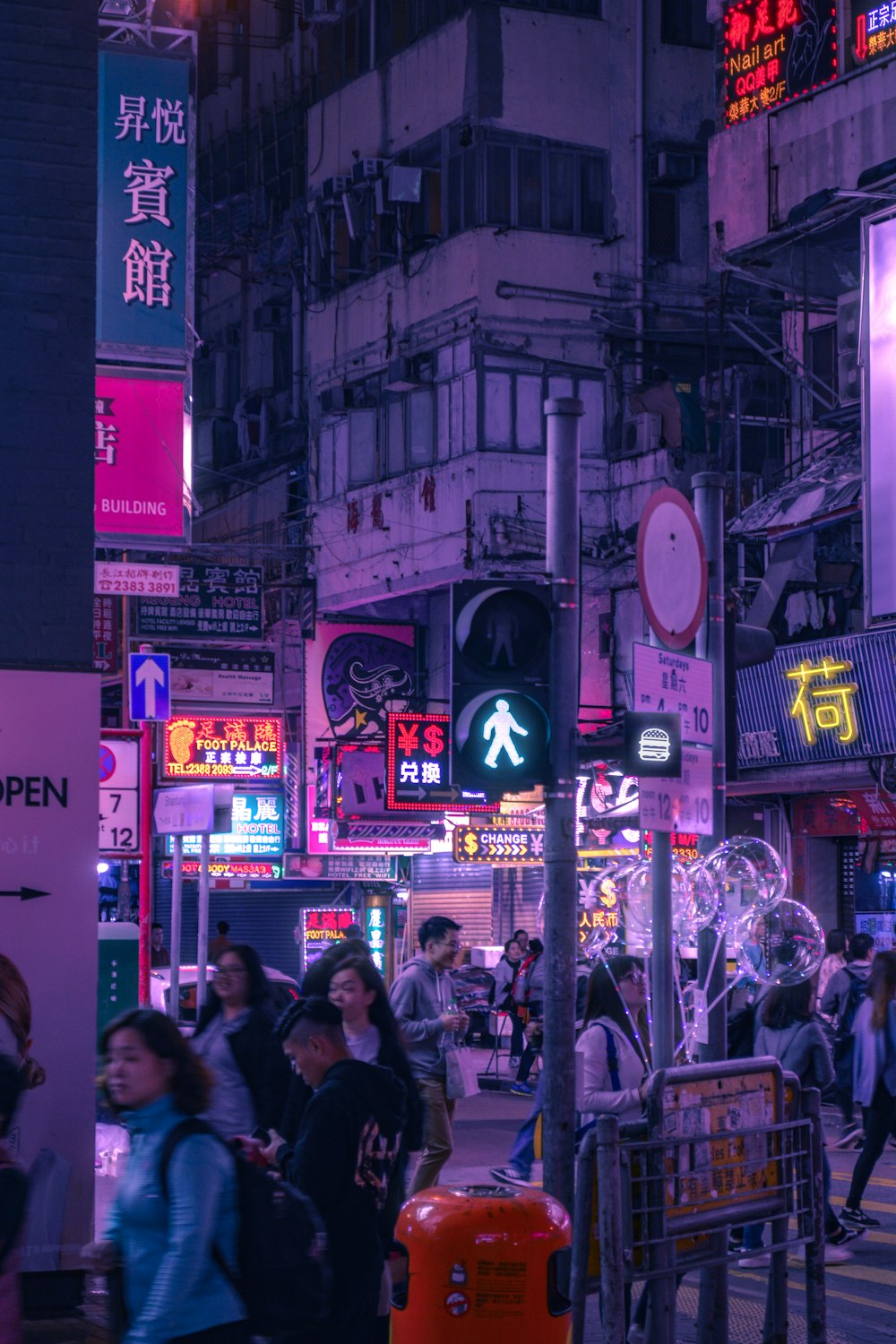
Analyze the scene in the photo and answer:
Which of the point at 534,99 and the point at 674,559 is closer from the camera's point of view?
the point at 674,559

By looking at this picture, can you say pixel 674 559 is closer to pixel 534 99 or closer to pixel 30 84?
pixel 30 84

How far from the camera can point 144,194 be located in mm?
15141

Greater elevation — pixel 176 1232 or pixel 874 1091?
pixel 176 1232

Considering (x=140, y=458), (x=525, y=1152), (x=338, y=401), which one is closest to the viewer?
(x=525, y=1152)

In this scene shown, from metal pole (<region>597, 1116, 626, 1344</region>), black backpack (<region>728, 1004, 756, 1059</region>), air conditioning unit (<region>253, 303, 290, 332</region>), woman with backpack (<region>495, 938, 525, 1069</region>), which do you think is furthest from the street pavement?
air conditioning unit (<region>253, 303, 290, 332</region>)

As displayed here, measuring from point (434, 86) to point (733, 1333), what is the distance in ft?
91.3

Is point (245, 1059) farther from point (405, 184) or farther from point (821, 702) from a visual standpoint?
point (405, 184)

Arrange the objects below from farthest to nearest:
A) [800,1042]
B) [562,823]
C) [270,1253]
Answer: [800,1042] → [562,823] → [270,1253]

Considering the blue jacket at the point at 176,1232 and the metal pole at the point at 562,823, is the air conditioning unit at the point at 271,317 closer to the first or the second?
the metal pole at the point at 562,823

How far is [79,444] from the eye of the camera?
34.3ft

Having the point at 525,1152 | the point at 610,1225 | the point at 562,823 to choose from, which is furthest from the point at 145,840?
the point at 610,1225

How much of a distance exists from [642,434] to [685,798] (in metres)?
24.4

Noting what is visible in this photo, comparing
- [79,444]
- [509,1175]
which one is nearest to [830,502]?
[509,1175]

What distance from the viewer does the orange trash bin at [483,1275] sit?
6789 millimetres
